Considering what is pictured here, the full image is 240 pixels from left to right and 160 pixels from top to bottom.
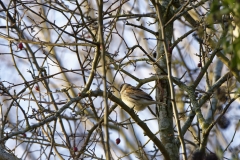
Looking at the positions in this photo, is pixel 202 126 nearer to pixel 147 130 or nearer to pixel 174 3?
pixel 147 130

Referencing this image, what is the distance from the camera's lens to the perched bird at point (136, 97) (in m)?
6.90

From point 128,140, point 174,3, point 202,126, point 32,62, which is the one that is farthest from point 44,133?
point 128,140

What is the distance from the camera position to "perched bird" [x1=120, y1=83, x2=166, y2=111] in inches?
272

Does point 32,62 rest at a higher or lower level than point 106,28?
lower

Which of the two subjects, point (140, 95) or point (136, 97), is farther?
point (136, 97)

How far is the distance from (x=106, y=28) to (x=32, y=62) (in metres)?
1.06

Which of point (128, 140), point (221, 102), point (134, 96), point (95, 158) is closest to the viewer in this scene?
point (221, 102)

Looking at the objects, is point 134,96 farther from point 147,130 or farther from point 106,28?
point 147,130

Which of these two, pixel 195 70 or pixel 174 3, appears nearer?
pixel 195 70

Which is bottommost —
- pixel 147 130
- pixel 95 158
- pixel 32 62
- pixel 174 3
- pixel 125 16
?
pixel 95 158

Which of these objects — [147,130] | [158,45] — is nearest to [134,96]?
[158,45]

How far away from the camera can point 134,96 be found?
7.23m

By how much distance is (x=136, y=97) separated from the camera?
23.7ft

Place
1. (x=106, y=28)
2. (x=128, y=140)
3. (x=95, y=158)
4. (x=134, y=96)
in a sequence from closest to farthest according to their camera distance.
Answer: (x=95, y=158) → (x=106, y=28) → (x=134, y=96) → (x=128, y=140)
